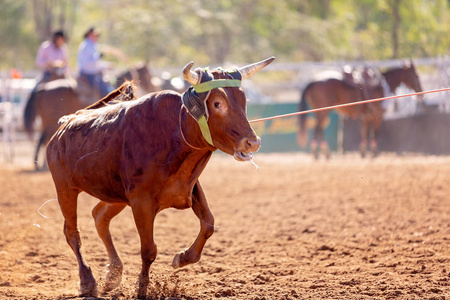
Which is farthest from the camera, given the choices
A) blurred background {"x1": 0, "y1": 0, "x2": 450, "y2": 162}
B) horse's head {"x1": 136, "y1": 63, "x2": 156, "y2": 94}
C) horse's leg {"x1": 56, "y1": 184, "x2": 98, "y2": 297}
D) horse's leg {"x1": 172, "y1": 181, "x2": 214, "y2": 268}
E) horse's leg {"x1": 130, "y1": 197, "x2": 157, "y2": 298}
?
blurred background {"x1": 0, "y1": 0, "x2": 450, "y2": 162}

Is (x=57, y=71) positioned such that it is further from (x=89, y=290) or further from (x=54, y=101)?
(x=89, y=290)

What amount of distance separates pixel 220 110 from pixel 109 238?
5.72 ft

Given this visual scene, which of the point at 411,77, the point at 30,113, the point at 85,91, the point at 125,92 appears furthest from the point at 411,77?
the point at 125,92

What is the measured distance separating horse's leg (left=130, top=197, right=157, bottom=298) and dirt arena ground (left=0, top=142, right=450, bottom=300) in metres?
0.11

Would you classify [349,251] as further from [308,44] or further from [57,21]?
[57,21]

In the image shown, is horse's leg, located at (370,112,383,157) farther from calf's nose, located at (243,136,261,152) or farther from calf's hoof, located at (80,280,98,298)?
calf's nose, located at (243,136,261,152)

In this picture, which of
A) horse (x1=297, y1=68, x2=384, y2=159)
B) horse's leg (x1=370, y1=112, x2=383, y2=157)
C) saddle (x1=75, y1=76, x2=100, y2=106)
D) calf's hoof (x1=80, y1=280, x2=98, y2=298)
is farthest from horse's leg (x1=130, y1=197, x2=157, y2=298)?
horse's leg (x1=370, y1=112, x2=383, y2=157)

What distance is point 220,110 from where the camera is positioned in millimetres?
4559

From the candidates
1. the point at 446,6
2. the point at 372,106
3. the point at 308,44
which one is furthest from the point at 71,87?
the point at 308,44

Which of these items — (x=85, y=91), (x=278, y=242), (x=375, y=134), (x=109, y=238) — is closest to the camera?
(x=109, y=238)

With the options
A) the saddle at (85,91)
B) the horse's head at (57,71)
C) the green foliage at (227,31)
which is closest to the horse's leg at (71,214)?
the saddle at (85,91)

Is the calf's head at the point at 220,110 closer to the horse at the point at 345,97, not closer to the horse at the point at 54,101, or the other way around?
the horse at the point at 54,101

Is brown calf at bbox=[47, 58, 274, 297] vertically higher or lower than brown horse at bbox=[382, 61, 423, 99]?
higher

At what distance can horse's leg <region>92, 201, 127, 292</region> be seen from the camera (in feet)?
17.5
